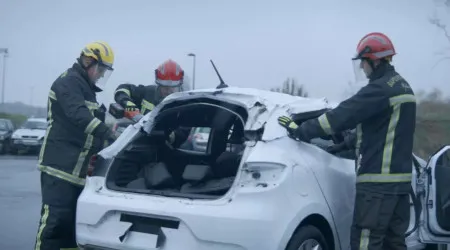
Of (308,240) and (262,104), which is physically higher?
(262,104)

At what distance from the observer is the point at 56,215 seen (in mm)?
5051

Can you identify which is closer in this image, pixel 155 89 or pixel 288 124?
pixel 288 124

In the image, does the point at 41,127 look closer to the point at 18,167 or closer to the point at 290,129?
the point at 18,167

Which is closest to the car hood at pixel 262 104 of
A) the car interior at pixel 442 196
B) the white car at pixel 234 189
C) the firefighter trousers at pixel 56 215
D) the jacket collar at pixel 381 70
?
the white car at pixel 234 189

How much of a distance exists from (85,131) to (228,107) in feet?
4.29

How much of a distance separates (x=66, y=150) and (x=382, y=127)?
2692mm

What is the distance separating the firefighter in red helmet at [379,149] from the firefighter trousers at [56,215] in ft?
6.78

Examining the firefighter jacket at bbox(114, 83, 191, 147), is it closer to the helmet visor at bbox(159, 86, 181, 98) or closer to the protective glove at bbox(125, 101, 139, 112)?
the helmet visor at bbox(159, 86, 181, 98)

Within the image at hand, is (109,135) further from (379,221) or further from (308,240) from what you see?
(379,221)

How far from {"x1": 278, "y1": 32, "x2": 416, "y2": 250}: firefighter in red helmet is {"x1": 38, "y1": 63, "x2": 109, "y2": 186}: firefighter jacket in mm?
1762

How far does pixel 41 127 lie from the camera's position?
2556 centimetres

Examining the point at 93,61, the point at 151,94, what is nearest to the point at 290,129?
the point at 93,61

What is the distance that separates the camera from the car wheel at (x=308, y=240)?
3.96 m

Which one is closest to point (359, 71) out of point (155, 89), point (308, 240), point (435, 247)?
point (308, 240)
